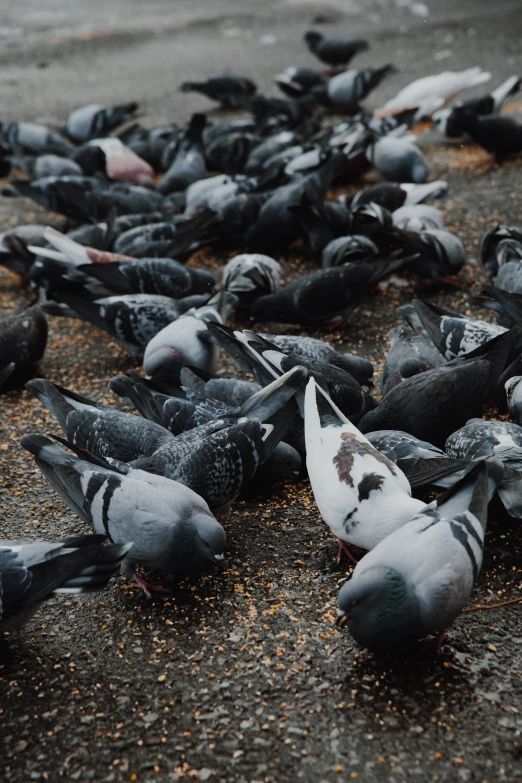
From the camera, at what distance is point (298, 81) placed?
9.66 meters

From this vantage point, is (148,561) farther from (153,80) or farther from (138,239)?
(153,80)

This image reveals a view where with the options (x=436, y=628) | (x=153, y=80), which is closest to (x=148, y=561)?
(x=436, y=628)

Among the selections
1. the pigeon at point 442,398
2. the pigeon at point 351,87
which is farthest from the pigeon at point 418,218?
the pigeon at point 351,87

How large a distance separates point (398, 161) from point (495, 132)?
92cm

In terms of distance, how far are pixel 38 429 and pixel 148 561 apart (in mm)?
1607

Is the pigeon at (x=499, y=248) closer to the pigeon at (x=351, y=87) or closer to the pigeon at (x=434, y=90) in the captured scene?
the pigeon at (x=434, y=90)

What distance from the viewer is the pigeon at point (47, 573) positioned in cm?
231

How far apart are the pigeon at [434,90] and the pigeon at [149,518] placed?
6.62 meters

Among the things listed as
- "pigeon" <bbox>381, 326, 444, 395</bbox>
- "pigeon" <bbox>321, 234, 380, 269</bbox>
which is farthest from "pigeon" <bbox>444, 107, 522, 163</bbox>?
"pigeon" <bbox>381, 326, 444, 395</bbox>

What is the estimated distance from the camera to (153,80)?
1115 cm

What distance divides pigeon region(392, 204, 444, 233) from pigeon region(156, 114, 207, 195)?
2378 mm

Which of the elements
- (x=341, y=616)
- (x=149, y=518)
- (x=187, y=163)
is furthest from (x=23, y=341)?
(x=187, y=163)

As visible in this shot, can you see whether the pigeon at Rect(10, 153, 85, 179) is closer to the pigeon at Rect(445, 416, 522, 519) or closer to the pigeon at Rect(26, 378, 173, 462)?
the pigeon at Rect(26, 378, 173, 462)

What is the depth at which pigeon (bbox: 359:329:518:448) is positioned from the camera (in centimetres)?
320
